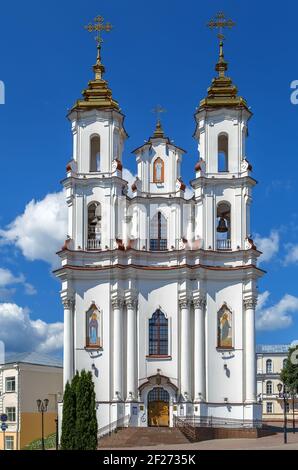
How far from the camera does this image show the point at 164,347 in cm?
4291

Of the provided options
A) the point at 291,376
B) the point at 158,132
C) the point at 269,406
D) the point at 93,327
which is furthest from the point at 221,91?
the point at 269,406

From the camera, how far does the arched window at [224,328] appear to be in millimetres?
42781

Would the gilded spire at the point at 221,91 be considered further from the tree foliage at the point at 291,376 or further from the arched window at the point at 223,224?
the tree foliage at the point at 291,376

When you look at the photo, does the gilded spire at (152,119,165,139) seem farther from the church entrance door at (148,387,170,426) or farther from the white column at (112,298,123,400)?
the church entrance door at (148,387,170,426)

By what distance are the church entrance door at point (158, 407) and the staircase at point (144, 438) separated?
7.11 feet

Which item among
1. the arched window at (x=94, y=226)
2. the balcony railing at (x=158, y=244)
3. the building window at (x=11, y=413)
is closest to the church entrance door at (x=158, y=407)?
the balcony railing at (x=158, y=244)

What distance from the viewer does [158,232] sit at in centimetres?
4459

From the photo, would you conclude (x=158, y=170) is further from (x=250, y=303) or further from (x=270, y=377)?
(x=270, y=377)

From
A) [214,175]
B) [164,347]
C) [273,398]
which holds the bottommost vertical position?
[273,398]

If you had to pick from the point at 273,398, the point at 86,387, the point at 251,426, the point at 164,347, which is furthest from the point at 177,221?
the point at 273,398

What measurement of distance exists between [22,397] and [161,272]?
1369 cm

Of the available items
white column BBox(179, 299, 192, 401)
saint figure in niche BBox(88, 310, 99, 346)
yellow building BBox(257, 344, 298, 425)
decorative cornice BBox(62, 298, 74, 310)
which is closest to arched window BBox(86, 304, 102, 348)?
saint figure in niche BBox(88, 310, 99, 346)

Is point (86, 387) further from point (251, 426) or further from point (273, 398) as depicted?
point (273, 398)
